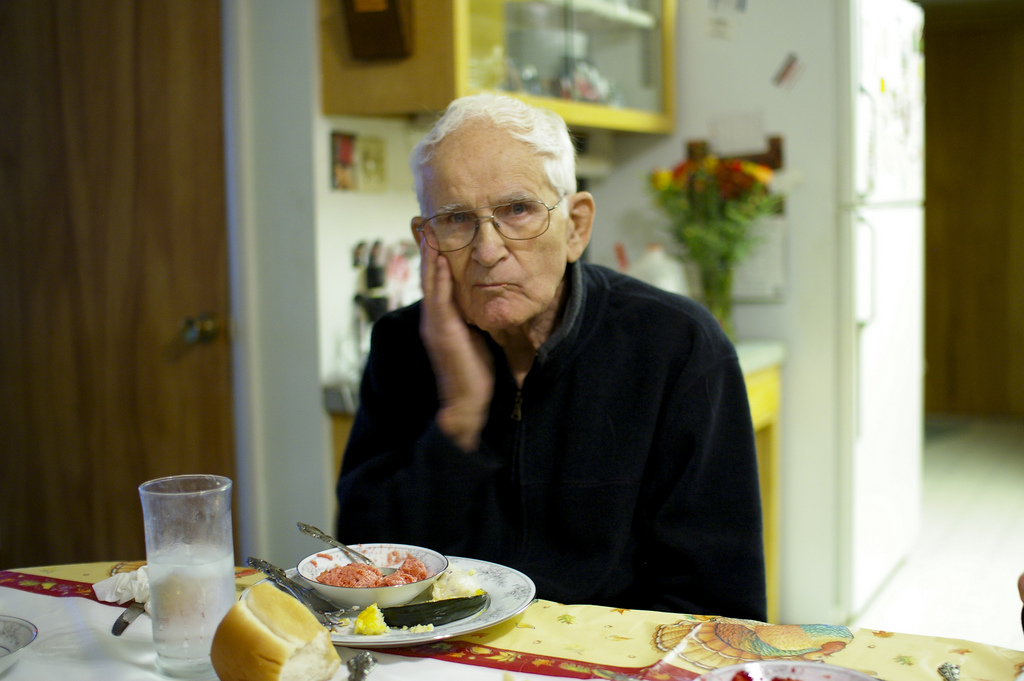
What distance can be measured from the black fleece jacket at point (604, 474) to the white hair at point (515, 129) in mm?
159

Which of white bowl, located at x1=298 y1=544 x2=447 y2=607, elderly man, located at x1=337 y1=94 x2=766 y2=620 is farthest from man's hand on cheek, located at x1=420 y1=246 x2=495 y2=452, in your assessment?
white bowl, located at x1=298 y1=544 x2=447 y2=607

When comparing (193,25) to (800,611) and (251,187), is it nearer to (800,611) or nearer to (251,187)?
(251,187)

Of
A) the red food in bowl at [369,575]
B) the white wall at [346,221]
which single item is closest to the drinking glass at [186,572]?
the red food in bowl at [369,575]

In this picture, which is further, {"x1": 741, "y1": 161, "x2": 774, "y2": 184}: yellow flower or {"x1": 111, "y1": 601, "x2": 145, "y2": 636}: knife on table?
{"x1": 741, "y1": 161, "x2": 774, "y2": 184}: yellow flower

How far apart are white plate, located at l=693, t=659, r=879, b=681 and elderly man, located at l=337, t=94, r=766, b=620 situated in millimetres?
461

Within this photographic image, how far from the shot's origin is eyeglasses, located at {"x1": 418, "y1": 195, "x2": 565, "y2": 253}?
1.27 metres

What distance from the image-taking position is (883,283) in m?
2.90

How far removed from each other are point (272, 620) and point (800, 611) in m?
2.33

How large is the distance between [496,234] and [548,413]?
264 millimetres

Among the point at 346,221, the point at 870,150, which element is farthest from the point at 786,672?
the point at 870,150

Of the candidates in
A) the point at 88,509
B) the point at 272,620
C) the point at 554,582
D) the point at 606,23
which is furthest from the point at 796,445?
the point at 272,620

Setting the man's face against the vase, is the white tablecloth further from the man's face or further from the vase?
the vase

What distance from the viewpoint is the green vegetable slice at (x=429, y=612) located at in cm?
85

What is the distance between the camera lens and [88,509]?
94.7 inches
